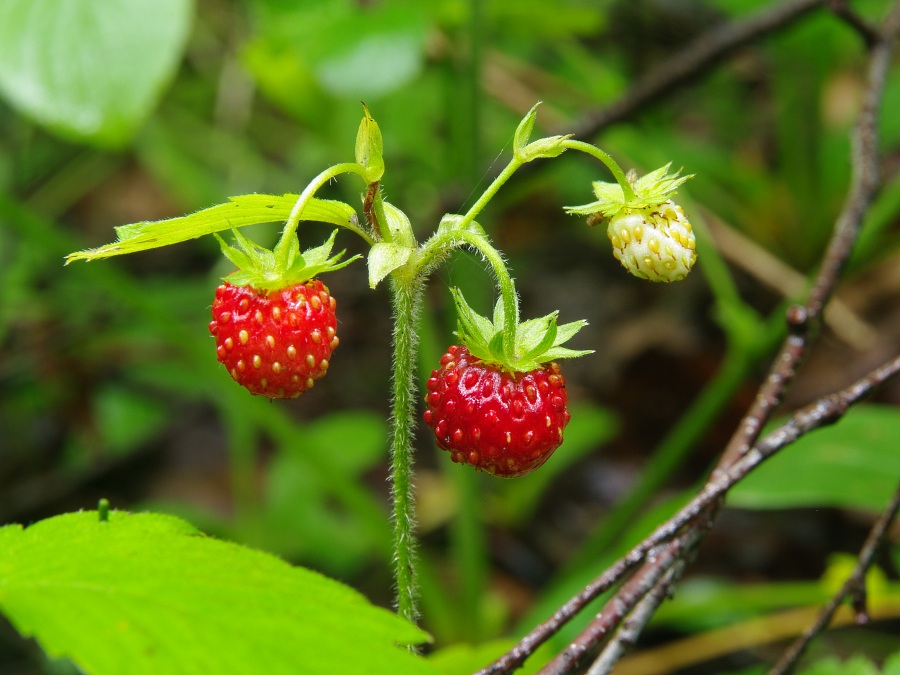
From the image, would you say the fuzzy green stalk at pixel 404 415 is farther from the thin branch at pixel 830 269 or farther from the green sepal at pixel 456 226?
the thin branch at pixel 830 269

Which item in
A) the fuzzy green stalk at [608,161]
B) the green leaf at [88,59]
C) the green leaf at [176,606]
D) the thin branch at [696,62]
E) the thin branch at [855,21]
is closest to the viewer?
the green leaf at [176,606]

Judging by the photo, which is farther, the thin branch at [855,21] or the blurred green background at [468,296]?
the blurred green background at [468,296]

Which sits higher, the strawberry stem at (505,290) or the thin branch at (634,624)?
the strawberry stem at (505,290)

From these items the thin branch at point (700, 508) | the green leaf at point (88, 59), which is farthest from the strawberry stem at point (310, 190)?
the green leaf at point (88, 59)

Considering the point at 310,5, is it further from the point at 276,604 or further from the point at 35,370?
the point at 276,604

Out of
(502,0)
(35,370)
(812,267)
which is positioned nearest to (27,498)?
(35,370)

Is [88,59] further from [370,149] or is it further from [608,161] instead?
[608,161]

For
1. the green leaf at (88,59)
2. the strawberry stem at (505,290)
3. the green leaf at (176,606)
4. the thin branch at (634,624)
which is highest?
the green leaf at (88,59)
